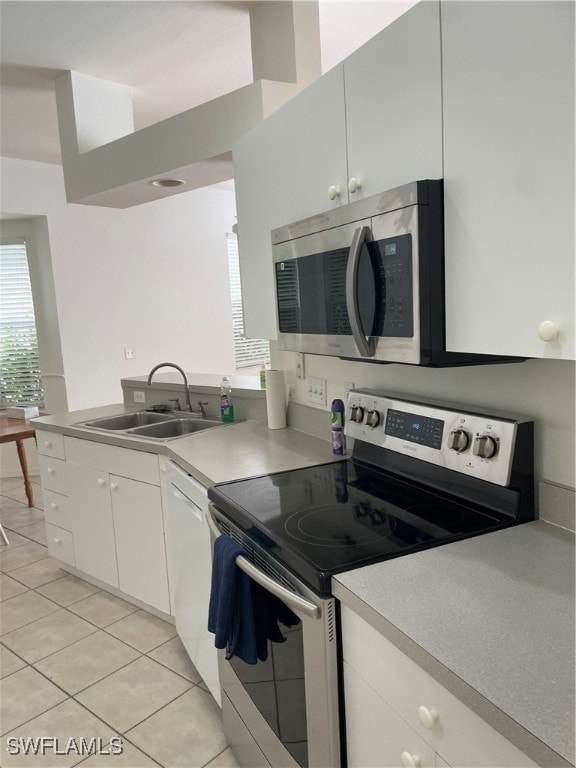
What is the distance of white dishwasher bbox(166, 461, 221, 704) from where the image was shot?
194cm

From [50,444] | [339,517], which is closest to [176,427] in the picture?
[50,444]

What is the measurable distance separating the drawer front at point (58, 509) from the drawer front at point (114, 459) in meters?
0.29

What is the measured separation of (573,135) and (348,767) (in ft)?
4.29

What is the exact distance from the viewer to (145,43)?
262 cm

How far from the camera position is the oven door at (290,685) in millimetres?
1154

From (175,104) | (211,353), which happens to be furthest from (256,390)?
(211,353)

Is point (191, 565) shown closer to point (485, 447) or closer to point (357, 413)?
point (357, 413)

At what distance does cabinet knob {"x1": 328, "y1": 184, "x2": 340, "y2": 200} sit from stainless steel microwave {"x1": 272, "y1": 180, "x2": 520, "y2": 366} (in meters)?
0.06

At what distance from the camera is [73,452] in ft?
9.27

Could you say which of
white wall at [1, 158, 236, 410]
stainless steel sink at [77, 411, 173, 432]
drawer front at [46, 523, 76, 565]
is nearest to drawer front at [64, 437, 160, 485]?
stainless steel sink at [77, 411, 173, 432]

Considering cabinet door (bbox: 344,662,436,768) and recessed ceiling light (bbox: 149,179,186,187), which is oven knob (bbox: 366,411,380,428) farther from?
recessed ceiling light (bbox: 149,179,186,187)

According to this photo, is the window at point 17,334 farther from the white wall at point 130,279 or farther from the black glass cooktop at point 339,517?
the black glass cooktop at point 339,517

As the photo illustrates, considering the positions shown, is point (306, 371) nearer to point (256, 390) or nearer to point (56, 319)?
point (256, 390)

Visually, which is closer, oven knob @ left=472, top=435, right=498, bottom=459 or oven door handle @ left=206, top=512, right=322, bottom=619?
oven door handle @ left=206, top=512, right=322, bottom=619
